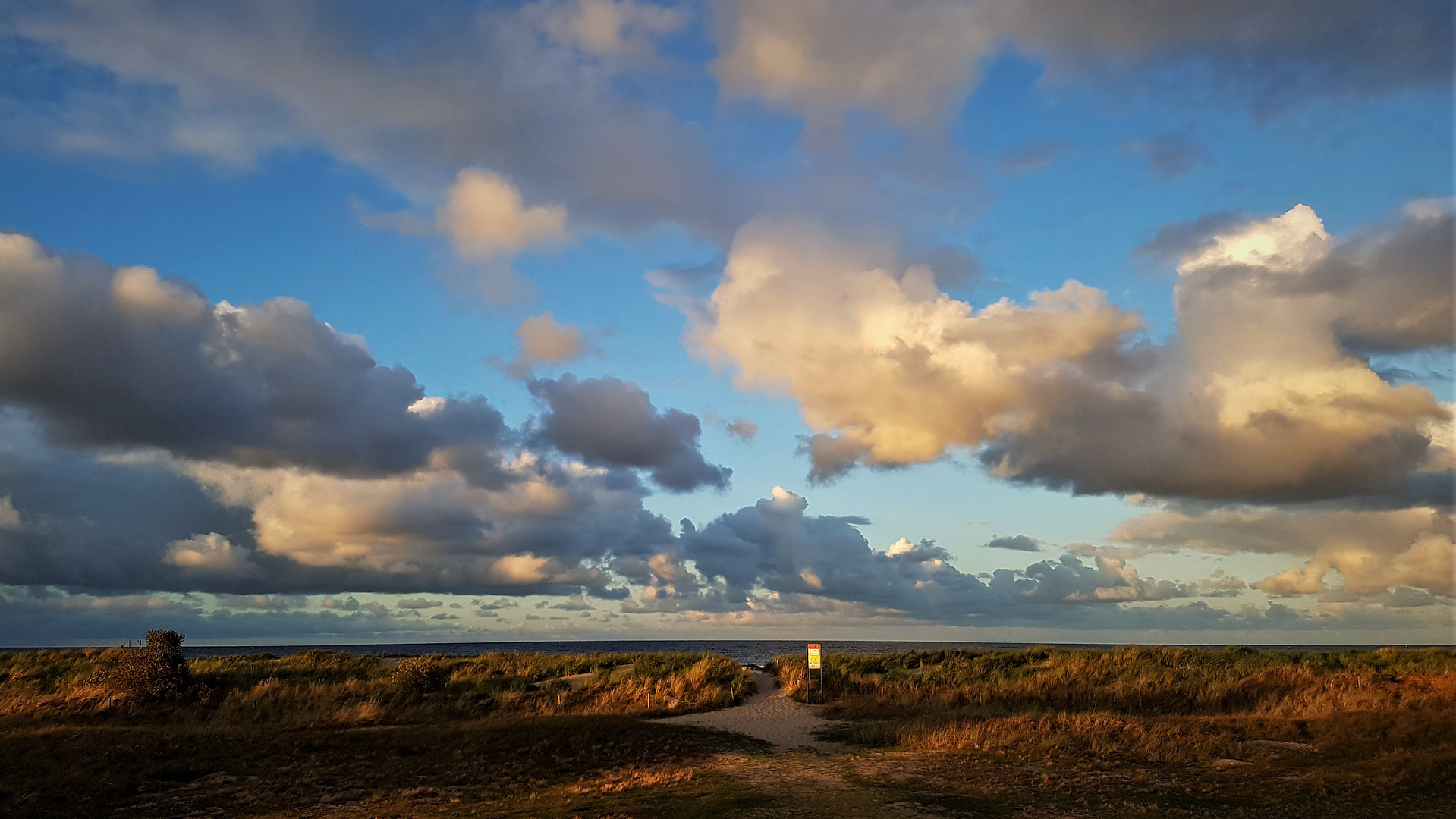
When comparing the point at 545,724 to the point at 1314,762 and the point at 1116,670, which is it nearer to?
the point at 1314,762

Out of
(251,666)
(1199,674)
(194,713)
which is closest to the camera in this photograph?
(194,713)

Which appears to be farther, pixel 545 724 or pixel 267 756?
pixel 545 724

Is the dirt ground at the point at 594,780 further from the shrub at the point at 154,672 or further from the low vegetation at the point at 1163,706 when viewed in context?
the shrub at the point at 154,672

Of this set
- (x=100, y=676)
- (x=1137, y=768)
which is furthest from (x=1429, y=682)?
(x=100, y=676)

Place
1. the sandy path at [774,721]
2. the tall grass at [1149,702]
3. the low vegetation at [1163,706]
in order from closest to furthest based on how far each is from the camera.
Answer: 1. the low vegetation at [1163,706]
2. the tall grass at [1149,702]
3. the sandy path at [774,721]

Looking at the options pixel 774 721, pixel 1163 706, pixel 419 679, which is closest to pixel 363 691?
pixel 419 679

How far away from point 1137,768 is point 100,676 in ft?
108

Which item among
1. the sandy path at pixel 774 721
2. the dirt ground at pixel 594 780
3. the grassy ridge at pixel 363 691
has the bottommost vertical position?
the sandy path at pixel 774 721

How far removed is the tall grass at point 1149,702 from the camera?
19484 mm

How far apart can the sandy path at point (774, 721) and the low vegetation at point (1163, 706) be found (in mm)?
977

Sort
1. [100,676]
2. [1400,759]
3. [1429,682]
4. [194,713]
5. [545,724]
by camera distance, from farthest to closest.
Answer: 1. [100,676]
2. [1429,682]
3. [194,713]
4. [545,724]
5. [1400,759]

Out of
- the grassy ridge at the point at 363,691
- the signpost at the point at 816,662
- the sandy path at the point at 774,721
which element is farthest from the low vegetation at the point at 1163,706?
the grassy ridge at the point at 363,691

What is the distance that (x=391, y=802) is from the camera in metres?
15.4

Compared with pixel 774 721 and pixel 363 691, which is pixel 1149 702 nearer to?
pixel 774 721
